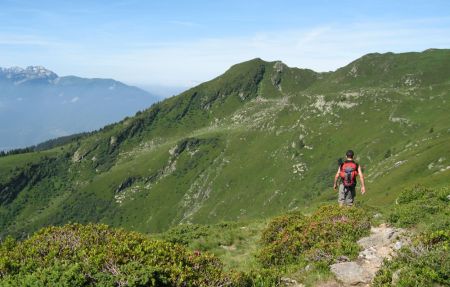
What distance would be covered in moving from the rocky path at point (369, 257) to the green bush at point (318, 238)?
455 millimetres

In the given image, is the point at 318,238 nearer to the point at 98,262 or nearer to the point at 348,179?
the point at 348,179

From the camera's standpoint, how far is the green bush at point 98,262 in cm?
1069

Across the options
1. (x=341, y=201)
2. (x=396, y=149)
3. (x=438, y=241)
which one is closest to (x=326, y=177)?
(x=396, y=149)

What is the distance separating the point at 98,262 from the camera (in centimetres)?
1152

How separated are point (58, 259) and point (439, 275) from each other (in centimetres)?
1130

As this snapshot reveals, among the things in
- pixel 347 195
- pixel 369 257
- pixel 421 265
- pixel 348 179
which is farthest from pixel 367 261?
pixel 347 195

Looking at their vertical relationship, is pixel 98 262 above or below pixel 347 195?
above

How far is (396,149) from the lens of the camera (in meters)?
152

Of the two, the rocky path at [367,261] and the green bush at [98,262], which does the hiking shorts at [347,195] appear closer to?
the rocky path at [367,261]

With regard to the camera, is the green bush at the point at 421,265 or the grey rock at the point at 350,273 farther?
the grey rock at the point at 350,273

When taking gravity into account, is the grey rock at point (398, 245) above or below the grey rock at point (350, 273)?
above

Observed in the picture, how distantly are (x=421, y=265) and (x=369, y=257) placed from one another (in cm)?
332

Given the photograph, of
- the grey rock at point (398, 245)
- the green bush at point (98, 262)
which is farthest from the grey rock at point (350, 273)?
the green bush at point (98, 262)

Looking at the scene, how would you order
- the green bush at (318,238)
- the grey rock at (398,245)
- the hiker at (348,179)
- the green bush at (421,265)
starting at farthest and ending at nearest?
the hiker at (348,179)
the green bush at (318,238)
the grey rock at (398,245)
the green bush at (421,265)
